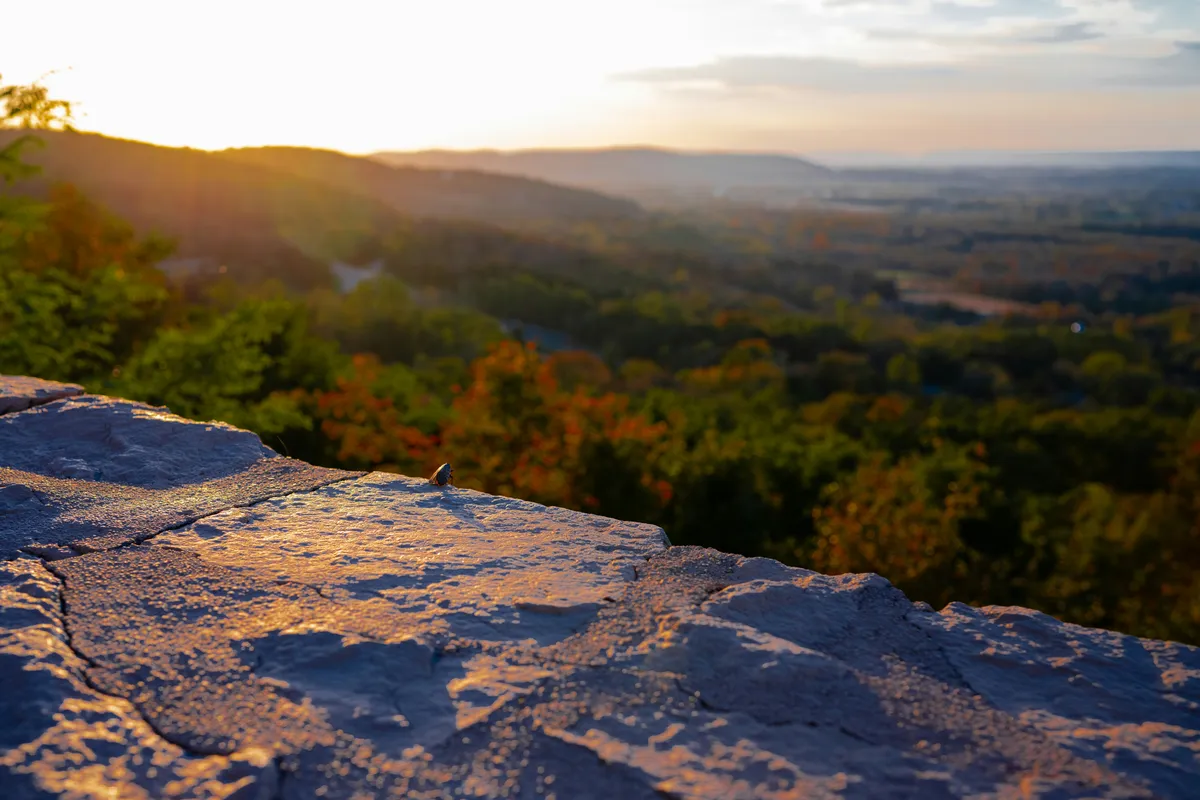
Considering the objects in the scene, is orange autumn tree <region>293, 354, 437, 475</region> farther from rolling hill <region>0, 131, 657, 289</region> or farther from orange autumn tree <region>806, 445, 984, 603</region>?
rolling hill <region>0, 131, 657, 289</region>

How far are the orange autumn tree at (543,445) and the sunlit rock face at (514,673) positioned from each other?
23.6ft

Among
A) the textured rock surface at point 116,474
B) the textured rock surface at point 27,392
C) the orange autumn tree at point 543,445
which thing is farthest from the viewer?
the orange autumn tree at point 543,445

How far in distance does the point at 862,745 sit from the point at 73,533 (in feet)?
5.38

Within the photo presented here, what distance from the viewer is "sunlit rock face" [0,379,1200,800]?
123cm

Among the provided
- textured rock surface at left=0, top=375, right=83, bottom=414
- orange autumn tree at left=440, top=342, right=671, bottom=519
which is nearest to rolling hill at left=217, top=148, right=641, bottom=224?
orange autumn tree at left=440, top=342, right=671, bottom=519

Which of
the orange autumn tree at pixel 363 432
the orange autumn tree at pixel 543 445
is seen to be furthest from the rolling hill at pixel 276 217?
the orange autumn tree at pixel 543 445

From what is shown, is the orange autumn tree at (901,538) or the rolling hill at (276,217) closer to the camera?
the orange autumn tree at (901,538)

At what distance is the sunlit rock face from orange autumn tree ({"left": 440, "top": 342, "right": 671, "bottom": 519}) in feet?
23.6

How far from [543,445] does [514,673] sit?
820cm

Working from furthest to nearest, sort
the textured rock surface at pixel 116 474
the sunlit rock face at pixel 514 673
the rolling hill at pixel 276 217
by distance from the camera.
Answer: the rolling hill at pixel 276 217
the textured rock surface at pixel 116 474
the sunlit rock face at pixel 514 673

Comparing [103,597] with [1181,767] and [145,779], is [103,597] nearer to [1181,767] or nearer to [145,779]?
[145,779]

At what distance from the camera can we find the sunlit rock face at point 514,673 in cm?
123

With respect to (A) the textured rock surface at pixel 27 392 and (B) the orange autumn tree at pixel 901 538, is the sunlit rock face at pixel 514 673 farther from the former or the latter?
→ (B) the orange autumn tree at pixel 901 538

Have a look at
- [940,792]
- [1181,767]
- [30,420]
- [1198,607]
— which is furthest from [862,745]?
[1198,607]
